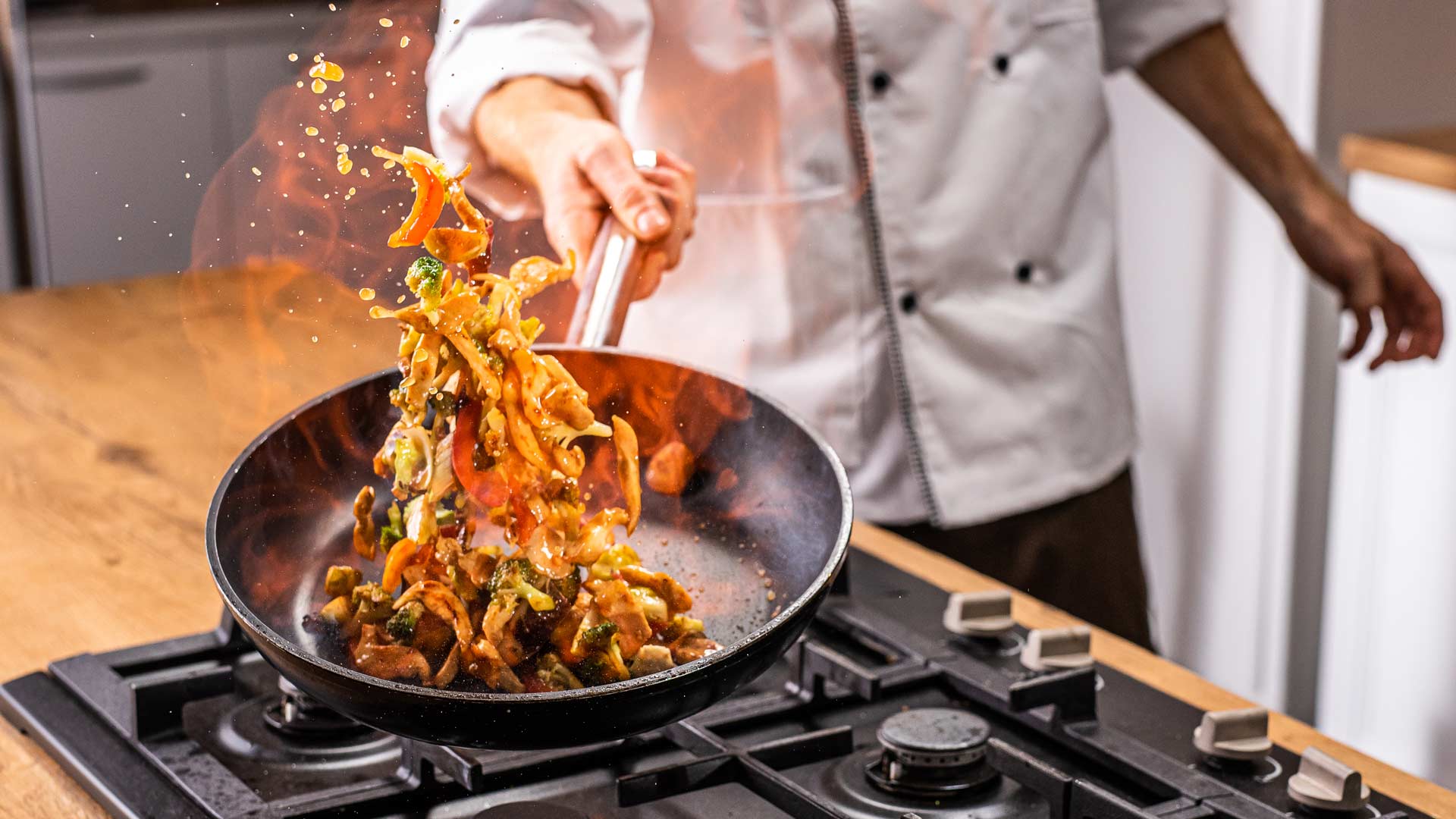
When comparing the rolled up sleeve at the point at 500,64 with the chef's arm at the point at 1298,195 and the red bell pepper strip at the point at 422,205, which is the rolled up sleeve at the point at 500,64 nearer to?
the red bell pepper strip at the point at 422,205

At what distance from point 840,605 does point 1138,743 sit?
0.25 metres

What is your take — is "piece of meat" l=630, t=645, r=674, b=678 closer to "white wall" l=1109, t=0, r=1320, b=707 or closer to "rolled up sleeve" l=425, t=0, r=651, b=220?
"rolled up sleeve" l=425, t=0, r=651, b=220

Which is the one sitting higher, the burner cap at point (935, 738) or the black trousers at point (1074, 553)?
the burner cap at point (935, 738)

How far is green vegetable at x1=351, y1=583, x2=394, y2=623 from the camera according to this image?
2.56ft

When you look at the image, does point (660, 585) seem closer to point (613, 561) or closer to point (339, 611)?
point (613, 561)

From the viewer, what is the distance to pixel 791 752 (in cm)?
83

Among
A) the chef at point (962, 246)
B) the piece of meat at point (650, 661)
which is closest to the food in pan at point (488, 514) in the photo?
the piece of meat at point (650, 661)

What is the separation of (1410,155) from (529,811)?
154 cm

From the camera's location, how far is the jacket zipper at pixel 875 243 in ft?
4.51

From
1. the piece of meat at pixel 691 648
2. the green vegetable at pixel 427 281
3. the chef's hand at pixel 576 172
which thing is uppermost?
the chef's hand at pixel 576 172

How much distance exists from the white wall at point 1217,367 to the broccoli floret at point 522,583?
1734 millimetres

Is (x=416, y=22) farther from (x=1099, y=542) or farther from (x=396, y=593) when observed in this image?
(x=1099, y=542)

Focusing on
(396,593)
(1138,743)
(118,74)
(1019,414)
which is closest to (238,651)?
(396,593)

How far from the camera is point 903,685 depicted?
36.2 inches
